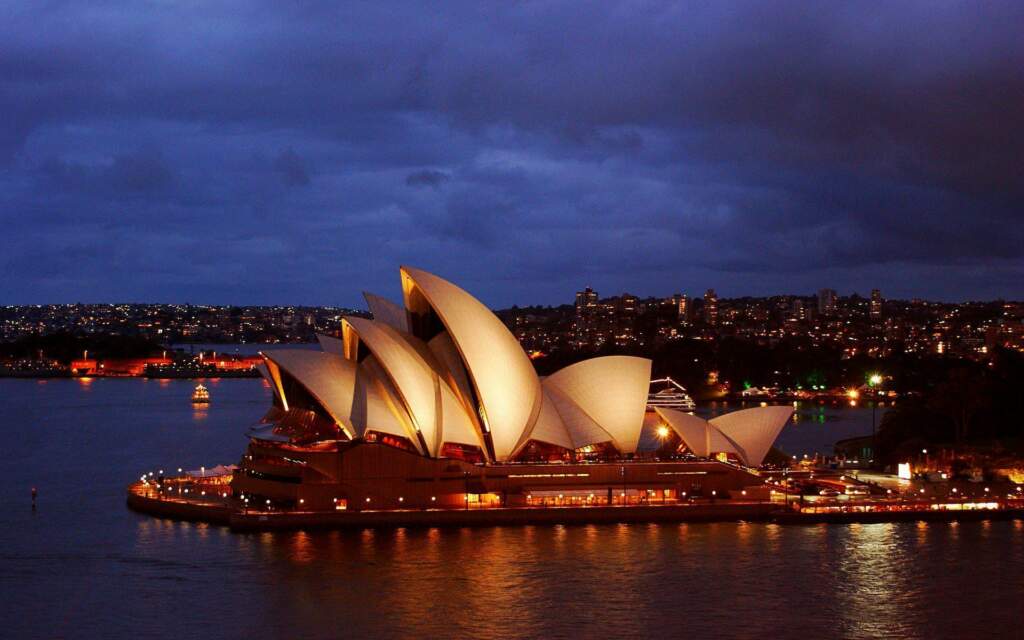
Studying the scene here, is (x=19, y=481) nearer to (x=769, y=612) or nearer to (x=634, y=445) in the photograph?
(x=634, y=445)

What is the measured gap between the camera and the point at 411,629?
896 inches

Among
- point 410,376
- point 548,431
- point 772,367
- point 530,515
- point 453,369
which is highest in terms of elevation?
point 772,367

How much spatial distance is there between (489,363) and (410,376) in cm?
224

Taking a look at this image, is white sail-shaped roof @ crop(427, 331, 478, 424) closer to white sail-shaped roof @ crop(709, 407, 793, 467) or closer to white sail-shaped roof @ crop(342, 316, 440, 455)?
white sail-shaped roof @ crop(342, 316, 440, 455)

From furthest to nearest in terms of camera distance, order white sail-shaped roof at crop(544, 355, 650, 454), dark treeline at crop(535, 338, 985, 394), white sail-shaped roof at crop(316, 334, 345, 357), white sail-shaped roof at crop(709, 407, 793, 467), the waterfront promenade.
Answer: dark treeline at crop(535, 338, 985, 394) < white sail-shaped roof at crop(316, 334, 345, 357) < white sail-shaped roof at crop(709, 407, 793, 467) < white sail-shaped roof at crop(544, 355, 650, 454) < the waterfront promenade

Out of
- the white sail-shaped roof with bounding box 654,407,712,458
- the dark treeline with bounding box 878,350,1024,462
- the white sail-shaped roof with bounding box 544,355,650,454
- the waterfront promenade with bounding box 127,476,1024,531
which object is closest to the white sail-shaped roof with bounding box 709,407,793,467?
the white sail-shaped roof with bounding box 654,407,712,458

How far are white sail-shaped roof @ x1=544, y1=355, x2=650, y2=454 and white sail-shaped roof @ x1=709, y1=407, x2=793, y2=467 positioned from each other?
299 centimetres

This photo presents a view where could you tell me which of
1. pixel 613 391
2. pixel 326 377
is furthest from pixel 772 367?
pixel 326 377

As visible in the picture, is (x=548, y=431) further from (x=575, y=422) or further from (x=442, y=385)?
(x=442, y=385)

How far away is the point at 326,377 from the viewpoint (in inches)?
1356

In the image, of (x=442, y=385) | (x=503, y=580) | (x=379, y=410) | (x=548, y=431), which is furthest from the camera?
(x=548, y=431)

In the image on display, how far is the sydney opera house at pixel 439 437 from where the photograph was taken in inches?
1305

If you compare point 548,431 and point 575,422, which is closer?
point 548,431

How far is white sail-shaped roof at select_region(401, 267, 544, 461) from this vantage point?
111 ft
